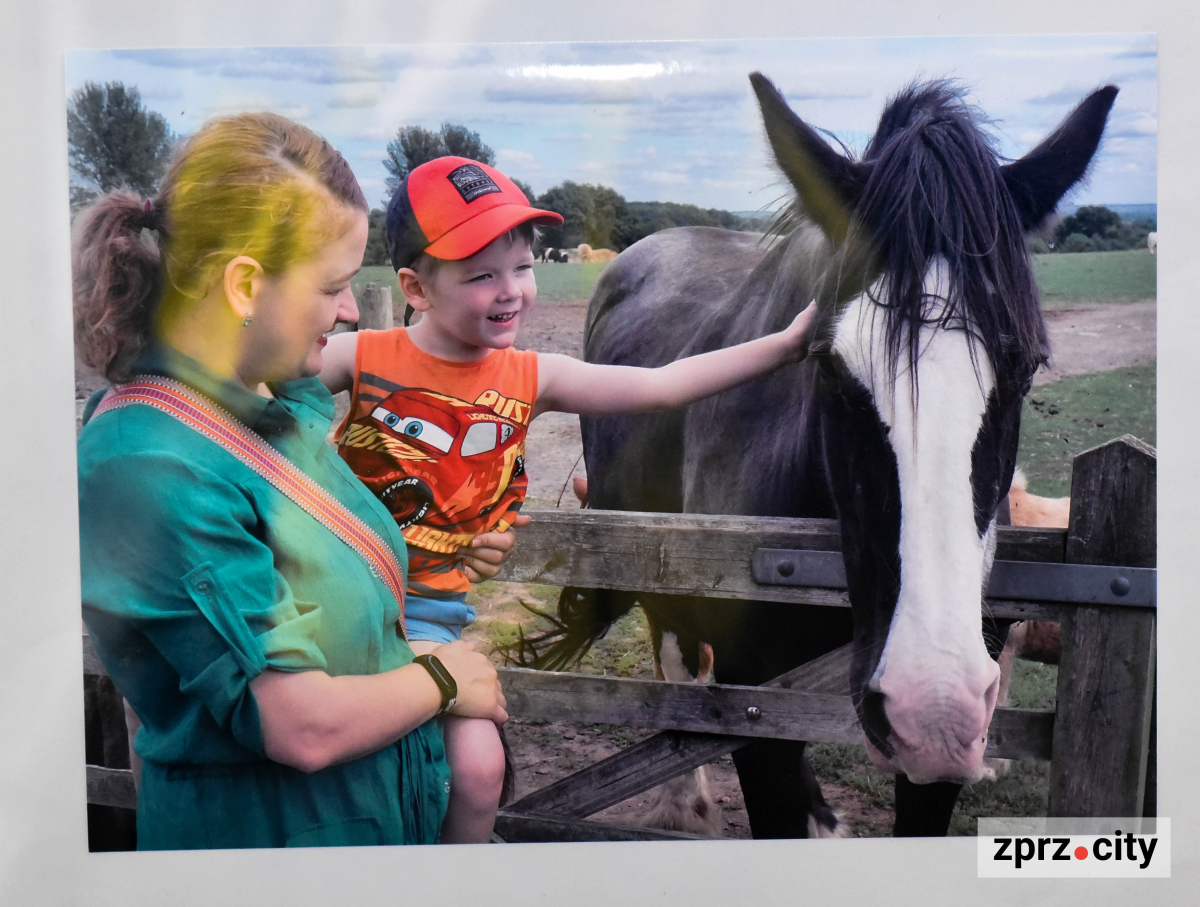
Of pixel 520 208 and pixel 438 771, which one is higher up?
pixel 520 208

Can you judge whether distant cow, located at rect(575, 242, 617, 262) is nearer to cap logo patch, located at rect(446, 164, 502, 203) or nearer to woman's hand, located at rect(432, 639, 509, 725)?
cap logo patch, located at rect(446, 164, 502, 203)

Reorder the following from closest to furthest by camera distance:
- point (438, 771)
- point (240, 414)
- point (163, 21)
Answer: point (240, 414), point (438, 771), point (163, 21)

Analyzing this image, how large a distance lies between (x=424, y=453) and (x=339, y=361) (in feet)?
0.82

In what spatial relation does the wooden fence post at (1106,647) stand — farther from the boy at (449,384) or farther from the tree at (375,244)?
the tree at (375,244)

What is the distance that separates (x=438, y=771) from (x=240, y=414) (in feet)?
2.57

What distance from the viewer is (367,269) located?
179 centimetres

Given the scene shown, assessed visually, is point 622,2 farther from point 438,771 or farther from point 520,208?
point 438,771

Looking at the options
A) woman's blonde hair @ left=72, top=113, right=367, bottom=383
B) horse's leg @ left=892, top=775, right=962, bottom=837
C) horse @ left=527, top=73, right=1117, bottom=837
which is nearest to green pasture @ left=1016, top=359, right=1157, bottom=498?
horse @ left=527, top=73, right=1117, bottom=837

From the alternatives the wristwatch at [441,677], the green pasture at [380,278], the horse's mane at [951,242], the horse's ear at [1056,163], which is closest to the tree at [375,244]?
the green pasture at [380,278]

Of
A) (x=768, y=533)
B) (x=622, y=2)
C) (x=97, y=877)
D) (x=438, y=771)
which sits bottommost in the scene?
(x=97, y=877)

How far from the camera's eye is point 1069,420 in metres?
1.92

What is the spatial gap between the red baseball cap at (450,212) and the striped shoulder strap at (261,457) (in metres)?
0.48

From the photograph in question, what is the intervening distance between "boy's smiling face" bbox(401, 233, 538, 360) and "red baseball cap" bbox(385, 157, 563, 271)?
31 millimetres

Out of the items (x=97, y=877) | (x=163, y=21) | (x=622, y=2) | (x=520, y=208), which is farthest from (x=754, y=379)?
(x=97, y=877)
